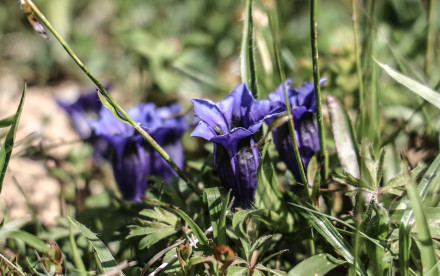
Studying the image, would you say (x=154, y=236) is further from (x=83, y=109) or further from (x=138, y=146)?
(x=83, y=109)

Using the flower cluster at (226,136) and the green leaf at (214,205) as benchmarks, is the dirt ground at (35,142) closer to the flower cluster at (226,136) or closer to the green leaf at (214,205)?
the flower cluster at (226,136)

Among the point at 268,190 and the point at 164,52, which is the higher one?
the point at 164,52

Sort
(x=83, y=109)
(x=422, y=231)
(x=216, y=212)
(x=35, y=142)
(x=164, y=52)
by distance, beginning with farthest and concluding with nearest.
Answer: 1. (x=164, y=52)
2. (x=35, y=142)
3. (x=83, y=109)
4. (x=216, y=212)
5. (x=422, y=231)

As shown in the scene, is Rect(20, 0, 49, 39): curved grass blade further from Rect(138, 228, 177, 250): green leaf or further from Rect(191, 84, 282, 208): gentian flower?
Rect(138, 228, 177, 250): green leaf

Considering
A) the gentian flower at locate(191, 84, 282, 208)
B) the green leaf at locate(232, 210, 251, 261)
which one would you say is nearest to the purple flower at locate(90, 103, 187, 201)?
the gentian flower at locate(191, 84, 282, 208)

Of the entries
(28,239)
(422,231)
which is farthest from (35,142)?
(422,231)

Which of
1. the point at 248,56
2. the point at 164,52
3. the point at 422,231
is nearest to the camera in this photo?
the point at 422,231

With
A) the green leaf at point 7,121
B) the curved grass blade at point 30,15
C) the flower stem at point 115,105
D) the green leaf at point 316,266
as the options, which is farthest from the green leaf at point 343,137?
the green leaf at point 7,121
